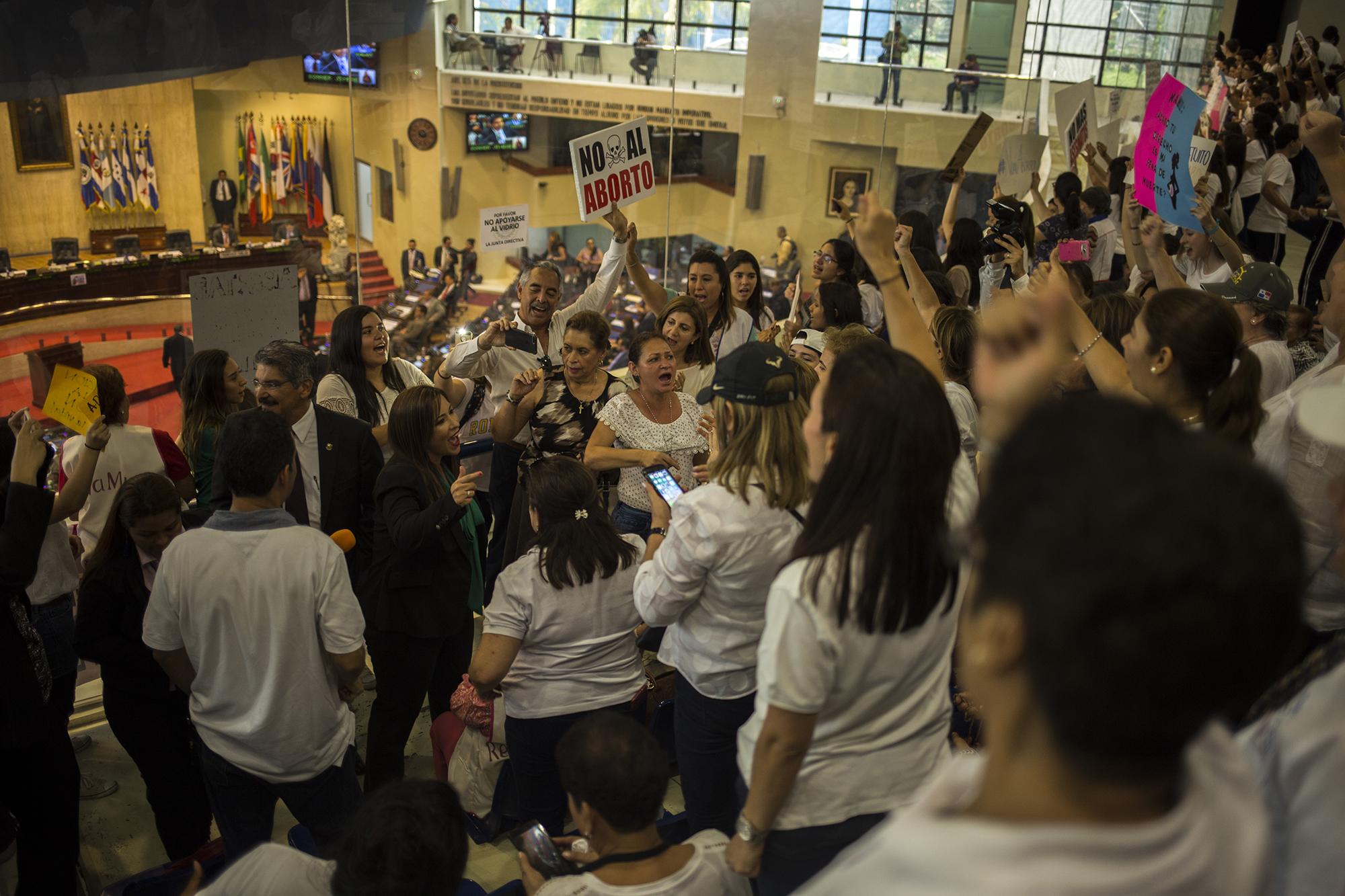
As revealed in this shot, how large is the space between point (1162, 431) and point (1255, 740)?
768 millimetres

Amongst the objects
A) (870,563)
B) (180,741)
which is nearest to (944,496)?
(870,563)

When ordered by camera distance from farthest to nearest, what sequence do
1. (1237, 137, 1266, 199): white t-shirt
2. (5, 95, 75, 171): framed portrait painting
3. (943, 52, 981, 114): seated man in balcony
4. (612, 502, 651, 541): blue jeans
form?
(943, 52, 981, 114): seated man in balcony < (1237, 137, 1266, 199): white t-shirt < (5, 95, 75, 171): framed portrait painting < (612, 502, 651, 541): blue jeans

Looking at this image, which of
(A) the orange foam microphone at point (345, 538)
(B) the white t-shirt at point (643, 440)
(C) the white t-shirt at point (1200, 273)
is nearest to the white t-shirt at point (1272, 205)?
(C) the white t-shirt at point (1200, 273)

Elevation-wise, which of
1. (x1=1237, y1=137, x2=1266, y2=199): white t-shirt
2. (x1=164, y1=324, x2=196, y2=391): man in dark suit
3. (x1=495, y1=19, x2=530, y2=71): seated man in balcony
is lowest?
(x1=164, y1=324, x2=196, y2=391): man in dark suit

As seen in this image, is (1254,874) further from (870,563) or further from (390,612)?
(390,612)

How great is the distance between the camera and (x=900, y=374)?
1.62 meters

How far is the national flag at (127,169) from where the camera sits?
17.5 ft

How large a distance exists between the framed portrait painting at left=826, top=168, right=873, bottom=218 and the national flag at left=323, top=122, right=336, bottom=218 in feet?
15.3

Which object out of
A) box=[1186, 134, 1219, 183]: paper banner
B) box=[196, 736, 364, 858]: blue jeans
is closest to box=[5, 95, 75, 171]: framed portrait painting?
box=[196, 736, 364, 858]: blue jeans

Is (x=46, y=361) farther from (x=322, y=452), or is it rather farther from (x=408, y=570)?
(x=408, y=570)

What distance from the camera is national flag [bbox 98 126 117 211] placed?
5195 mm

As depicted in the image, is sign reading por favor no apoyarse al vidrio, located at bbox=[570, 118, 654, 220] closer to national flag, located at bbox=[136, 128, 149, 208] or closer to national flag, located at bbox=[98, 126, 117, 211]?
national flag, located at bbox=[136, 128, 149, 208]

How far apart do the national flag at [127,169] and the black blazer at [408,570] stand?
335 centimetres

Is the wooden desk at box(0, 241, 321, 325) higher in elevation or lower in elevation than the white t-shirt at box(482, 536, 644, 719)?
higher
